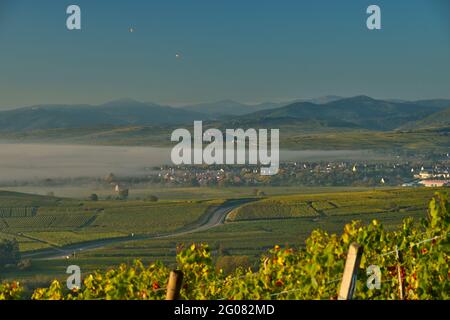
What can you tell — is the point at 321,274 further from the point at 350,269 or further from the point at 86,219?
the point at 86,219

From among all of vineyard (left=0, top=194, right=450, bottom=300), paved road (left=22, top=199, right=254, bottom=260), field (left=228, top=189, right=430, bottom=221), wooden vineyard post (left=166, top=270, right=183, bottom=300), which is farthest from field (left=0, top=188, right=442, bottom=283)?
wooden vineyard post (left=166, top=270, right=183, bottom=300)

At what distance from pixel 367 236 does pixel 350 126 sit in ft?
552

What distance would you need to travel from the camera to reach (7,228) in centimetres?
5694

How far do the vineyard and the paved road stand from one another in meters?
36.6

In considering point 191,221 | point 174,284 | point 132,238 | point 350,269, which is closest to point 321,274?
point 350,269

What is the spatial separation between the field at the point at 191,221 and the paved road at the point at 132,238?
2.77ft

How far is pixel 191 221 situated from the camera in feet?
187

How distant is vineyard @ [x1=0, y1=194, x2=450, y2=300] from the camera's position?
6.10m

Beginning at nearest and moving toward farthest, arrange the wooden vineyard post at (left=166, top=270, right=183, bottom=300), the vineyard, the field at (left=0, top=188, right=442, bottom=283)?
the wooden vineyard post at (left=166, top=270, right=183, bottom=300) → the vineyard → the field at (left=0, top=188, right=442, bottom=283)

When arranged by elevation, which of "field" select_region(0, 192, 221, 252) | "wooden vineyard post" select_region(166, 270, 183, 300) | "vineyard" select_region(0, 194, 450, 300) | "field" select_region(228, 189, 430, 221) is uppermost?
"wooden vineyard post" select_region(166, 270, 183, 300)

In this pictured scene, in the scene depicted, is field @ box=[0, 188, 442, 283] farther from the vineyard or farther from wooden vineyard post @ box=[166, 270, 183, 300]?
wooden vineyard post @ box=[166, 270, 183, 300]

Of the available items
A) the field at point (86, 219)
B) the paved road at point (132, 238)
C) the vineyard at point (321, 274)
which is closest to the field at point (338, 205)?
the paved road at point (132, 238)

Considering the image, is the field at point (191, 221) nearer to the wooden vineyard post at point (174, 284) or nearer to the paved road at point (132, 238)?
the paved road at point (132, 238)
